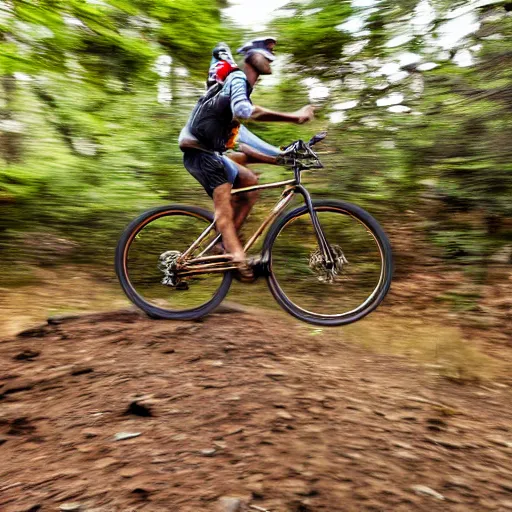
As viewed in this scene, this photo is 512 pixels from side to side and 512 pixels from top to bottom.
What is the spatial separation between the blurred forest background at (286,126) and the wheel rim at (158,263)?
1.68 feet

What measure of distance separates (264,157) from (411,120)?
2.31 m

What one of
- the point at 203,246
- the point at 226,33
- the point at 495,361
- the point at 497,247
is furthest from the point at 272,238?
the point at 226,33

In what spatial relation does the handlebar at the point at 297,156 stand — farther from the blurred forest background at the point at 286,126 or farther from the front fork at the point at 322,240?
the blurred forest background at the point at 286,126

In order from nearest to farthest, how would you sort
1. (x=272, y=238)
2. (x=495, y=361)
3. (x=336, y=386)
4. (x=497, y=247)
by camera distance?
(x=336, y=386)
(x=495, y=361)
(x=272, y=238)
(x=497, y=247)

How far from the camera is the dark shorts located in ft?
11.5

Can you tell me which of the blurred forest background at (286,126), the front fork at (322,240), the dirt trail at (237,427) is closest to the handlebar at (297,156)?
the front fork at (322,240)

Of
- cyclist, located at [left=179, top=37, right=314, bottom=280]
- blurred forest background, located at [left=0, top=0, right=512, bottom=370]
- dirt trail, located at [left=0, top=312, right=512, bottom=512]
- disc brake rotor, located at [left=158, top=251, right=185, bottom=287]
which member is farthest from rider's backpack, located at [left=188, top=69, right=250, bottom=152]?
blurred forest background, located at [left=0, top=0, right=512, bottom=370]

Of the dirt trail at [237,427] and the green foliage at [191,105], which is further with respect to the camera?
the green foliage at [191,105]

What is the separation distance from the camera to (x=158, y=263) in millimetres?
3832

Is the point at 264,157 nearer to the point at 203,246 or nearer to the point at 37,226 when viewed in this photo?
the point at 203,246

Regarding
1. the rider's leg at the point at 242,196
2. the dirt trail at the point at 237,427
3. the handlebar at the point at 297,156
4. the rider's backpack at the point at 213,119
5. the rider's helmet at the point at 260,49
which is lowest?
the dirt trail at the point at 237,427

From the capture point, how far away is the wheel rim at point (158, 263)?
3.78m

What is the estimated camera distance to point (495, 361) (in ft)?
10.9

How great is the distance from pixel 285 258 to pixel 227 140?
109 cm
